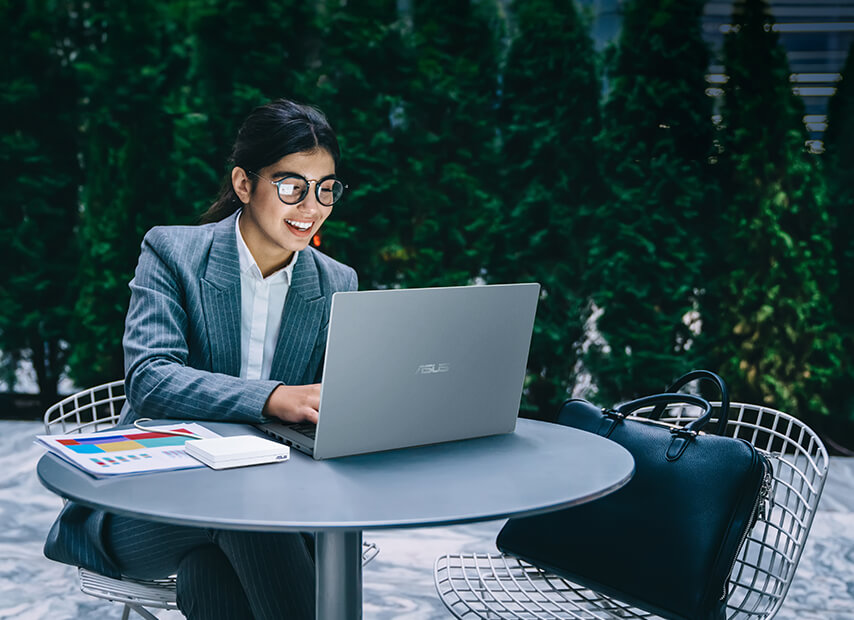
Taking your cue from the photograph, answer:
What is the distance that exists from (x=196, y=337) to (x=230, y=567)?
0.60m

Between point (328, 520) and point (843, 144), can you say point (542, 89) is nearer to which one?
point (843, 144)

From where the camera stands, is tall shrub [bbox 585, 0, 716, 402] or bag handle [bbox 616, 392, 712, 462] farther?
tall shrub [bbox 585, 0, 716, 402]

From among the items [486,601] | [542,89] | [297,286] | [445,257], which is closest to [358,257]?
[445,257]

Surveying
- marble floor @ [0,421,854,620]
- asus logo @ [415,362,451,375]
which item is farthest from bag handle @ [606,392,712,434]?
marble floor @ [0,421,854,620]

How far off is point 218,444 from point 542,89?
3740 mm

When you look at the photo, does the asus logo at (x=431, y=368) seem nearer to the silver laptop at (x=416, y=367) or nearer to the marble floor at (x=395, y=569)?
the silver laptop at (x=416, y=367)

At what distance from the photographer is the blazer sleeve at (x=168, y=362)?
165 centimetres

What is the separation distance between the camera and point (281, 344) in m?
2.01

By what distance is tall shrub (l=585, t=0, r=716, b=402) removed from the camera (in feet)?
14.9

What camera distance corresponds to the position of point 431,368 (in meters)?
1.39

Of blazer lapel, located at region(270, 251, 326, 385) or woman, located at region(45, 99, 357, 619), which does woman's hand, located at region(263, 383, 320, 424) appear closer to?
woman, located at region(45, 99, 357, 619)

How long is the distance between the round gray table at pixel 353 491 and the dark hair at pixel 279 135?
783mm

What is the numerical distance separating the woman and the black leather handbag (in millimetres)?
568

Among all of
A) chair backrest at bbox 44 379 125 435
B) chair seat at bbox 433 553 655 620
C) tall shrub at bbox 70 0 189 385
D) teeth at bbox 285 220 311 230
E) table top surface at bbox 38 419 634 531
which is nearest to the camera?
table top surface at bbox 38 419 634 531
